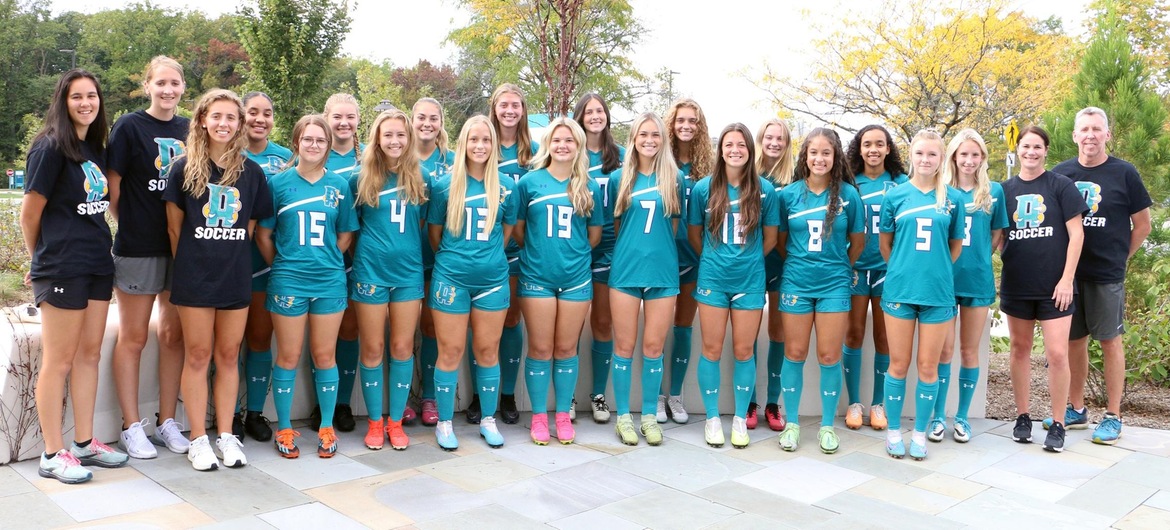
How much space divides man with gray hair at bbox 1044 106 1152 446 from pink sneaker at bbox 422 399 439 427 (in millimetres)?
3744

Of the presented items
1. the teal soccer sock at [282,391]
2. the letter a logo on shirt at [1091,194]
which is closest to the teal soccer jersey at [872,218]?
the letter a logo on shirt at [1091,194]

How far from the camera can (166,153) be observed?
13.3 ft

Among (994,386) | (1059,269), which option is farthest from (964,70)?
(1059,269)

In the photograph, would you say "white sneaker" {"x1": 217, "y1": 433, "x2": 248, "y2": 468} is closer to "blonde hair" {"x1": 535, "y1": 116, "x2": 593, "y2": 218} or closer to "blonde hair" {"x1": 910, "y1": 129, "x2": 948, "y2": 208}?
"blonde hair" {"x1": 535, "y1": 116, "x2": 593, "y2": 218}

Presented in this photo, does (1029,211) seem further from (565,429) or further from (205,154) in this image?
(205,154)

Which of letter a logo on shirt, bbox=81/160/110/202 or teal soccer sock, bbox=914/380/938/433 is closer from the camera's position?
letter a logo on shirt, bbox=81/160/110/202

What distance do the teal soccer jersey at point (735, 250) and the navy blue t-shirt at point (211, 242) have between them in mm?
2328

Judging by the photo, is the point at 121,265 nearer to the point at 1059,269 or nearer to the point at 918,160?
Answer: the point at 918,160

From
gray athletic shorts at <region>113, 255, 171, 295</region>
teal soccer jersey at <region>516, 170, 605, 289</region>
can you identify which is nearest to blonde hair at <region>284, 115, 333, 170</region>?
gray athletic shorts at <region>113, 255, 171, 295</region>

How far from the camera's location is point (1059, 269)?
4.75m

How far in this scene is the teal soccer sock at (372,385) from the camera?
450cm

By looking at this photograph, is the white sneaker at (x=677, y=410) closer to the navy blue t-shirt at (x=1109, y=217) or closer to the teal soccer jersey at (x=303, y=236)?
the teal soccer jersey at (x=303, y=236)

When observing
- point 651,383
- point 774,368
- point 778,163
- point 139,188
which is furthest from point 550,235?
point 139,188

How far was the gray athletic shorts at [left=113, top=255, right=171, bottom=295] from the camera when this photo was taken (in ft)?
13.0
